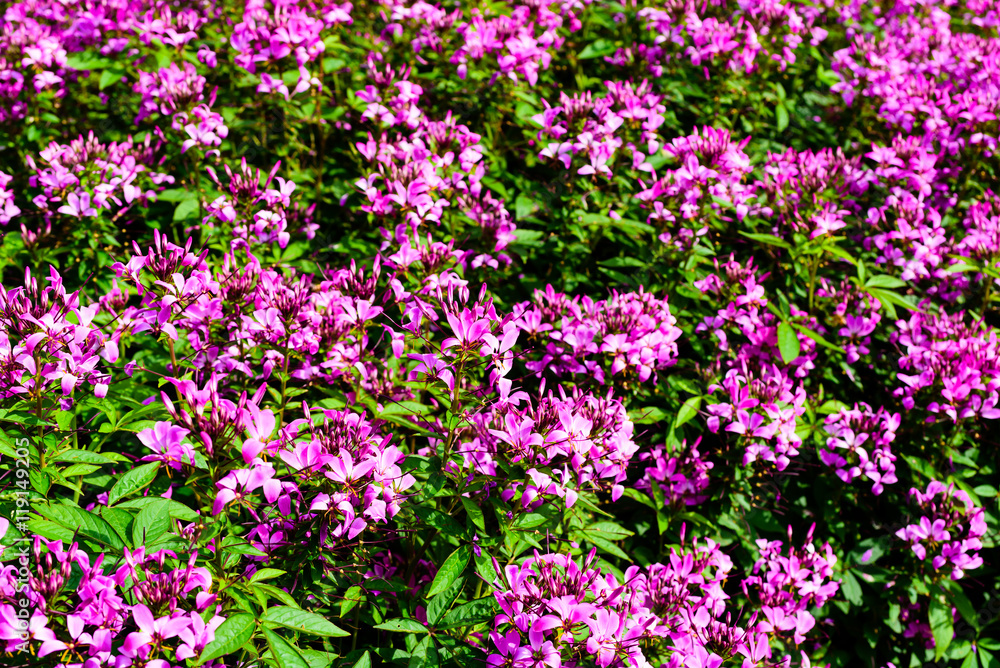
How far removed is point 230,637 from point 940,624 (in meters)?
2.90

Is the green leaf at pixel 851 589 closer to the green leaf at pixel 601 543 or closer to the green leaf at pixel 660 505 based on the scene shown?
the green leaf at pixel 660 505

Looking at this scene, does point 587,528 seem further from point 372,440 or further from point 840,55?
point 840,55

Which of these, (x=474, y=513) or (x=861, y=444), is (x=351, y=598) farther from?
(x=861, y=444)

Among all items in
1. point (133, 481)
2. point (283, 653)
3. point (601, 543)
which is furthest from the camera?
point (601, 543)

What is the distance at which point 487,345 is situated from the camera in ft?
6.82

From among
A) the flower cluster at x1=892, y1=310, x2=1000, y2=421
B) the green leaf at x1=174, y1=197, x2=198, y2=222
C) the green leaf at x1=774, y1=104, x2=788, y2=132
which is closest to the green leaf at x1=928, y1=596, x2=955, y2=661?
the flower cluster at x1=892, y1=310, x2=1000, y2=421

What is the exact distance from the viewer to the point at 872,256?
4.04 m

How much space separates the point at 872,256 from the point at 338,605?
11.0 feet

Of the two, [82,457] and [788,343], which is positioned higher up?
[788,343]

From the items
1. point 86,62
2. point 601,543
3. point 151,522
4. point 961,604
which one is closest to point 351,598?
point 151,522

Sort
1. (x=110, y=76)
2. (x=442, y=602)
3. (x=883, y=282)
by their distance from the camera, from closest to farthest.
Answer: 1. (x=442, y=602)
2. (x=883, y=282)
3. (x=110, y=76)

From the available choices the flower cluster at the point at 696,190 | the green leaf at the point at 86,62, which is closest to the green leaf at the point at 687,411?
the flower cluster at the point at 696,190

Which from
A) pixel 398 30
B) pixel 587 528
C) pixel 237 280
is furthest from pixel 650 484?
pixel 398 30

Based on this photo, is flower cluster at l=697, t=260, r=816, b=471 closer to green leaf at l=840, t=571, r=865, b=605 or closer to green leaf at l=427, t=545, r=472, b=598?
green leaf at l=840, t=571, r=865, b=605
